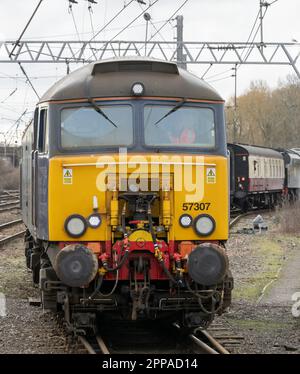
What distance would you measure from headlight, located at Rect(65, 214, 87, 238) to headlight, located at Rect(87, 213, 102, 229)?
2.7 inches

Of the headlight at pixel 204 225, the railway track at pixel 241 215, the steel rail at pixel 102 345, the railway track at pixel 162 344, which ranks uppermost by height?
the headlight at pixel 204 225

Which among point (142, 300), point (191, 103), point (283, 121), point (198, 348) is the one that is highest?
point (283, 121)

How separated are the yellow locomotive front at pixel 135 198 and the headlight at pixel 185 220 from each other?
1 centimetres

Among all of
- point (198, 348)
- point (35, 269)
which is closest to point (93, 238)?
point (198, 348)

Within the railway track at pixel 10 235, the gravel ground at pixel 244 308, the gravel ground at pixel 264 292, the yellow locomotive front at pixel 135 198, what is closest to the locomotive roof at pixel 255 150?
the railway track at pixel 10 235

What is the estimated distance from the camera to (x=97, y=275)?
8656 mm

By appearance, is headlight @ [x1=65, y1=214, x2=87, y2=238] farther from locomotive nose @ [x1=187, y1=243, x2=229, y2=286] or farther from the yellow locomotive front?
locomotive nose @ [x1=187, y1=243, x2=229, y2=286]

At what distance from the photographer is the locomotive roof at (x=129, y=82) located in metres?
9.05

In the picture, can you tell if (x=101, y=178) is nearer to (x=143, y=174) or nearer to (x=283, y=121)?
(x=143, y=174)

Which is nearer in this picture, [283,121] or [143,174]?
[143,174]

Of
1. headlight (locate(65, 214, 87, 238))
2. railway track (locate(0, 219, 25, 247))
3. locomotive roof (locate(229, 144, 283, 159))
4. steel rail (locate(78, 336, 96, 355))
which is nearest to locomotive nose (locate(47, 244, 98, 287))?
headlight (locate(65, 214, 87, 238))

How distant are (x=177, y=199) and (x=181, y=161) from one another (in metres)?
0.45

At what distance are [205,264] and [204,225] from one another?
0.56 meters

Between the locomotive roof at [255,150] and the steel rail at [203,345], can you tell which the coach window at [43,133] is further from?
the locomotive roof at [255,150]
